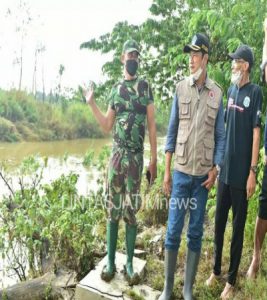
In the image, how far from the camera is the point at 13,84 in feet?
67.5

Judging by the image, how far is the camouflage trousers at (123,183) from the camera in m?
3.01

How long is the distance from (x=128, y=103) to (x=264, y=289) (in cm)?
179

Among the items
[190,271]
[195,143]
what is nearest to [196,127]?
[195,143]

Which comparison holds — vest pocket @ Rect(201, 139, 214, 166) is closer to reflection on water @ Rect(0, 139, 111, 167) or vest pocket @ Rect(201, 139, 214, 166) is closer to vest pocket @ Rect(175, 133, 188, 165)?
vest pocket @ Rect(175, 133, 188, 165)

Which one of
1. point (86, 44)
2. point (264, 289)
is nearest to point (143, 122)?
point (264, 289)

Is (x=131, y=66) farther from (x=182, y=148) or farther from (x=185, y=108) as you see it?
(x=182, y=148)

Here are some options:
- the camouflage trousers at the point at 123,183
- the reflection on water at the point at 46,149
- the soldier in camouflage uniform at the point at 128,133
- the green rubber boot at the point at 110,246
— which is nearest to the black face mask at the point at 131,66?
the soldier in camouflage uniform at the point at 128,133

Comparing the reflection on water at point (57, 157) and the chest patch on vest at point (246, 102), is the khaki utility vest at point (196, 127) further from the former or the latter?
the reflection on water at point (57, 157)

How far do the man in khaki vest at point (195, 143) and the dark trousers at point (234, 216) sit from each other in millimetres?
248

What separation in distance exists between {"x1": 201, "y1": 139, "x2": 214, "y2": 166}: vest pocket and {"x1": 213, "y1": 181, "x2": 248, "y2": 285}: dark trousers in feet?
1.00

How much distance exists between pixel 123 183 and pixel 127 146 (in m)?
0.29

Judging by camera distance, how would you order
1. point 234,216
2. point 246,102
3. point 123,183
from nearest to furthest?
point 246,102 < point 234,216 < point 123,183

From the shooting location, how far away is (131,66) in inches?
117

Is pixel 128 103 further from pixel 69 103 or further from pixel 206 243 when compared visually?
pixel 69 103
